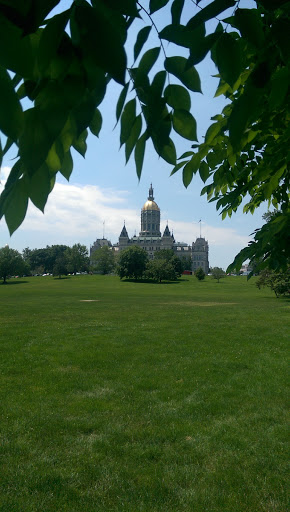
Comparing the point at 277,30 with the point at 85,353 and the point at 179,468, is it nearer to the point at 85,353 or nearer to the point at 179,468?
the point at 179,468

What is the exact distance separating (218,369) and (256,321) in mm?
10003

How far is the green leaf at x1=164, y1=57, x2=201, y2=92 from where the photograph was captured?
151 cm

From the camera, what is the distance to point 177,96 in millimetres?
1609


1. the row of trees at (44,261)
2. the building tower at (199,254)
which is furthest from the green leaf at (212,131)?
the building tower at (199,254)

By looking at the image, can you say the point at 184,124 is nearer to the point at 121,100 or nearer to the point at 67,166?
the point at 121,100

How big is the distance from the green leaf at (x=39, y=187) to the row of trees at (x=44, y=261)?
7721 centimetres

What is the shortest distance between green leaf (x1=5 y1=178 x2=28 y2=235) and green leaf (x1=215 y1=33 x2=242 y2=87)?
2.87 feet

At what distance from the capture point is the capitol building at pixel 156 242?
189m

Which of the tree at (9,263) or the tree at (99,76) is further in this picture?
the tree at (9,263)

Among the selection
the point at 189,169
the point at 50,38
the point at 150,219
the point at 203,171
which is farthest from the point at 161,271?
the point at 150,219

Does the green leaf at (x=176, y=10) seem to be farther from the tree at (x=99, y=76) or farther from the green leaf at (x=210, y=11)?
the green leaf at (x=210, y=11)

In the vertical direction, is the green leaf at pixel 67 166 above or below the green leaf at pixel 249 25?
below

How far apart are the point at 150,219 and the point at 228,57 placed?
639ft

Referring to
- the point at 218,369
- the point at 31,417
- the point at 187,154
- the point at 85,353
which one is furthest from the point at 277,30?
the point at 85,353
